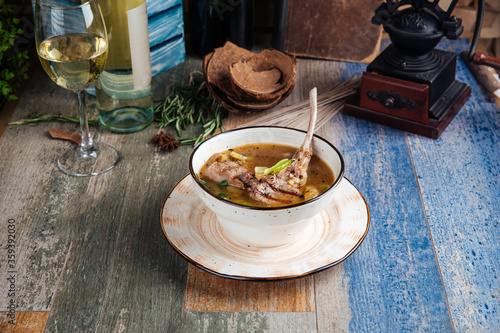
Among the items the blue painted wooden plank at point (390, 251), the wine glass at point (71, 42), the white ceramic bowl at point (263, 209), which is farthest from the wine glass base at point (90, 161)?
the blue painted wooden plank at point (390, 251)

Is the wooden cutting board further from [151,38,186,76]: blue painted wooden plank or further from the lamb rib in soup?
the lamb rib in soup

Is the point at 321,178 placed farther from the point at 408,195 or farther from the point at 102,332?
the point at 102,332

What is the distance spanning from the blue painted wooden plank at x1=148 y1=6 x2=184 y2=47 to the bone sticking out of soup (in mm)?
870

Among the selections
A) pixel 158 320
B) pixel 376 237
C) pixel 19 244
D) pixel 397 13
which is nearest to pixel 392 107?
pixel 397 13

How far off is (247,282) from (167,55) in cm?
114

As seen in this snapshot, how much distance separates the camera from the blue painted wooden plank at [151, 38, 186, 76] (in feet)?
6.62

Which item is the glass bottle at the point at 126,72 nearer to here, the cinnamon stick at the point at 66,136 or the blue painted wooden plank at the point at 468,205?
the cinnamon stick at the point at 66,136

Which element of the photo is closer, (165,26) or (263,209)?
(263,209)

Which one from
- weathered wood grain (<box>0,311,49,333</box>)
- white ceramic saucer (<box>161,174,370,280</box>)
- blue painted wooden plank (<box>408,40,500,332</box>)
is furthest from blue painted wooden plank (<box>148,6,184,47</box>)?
weathered wood grain (<box>0,311,49,333</box>)

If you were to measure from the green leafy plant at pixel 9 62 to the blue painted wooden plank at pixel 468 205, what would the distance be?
1.34 metres

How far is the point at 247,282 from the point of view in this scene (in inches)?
47.9

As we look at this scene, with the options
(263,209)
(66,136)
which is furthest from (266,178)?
(66,136)

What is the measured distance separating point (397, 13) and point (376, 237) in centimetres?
75

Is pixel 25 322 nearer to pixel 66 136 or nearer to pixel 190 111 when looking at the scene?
pixel 66 136
